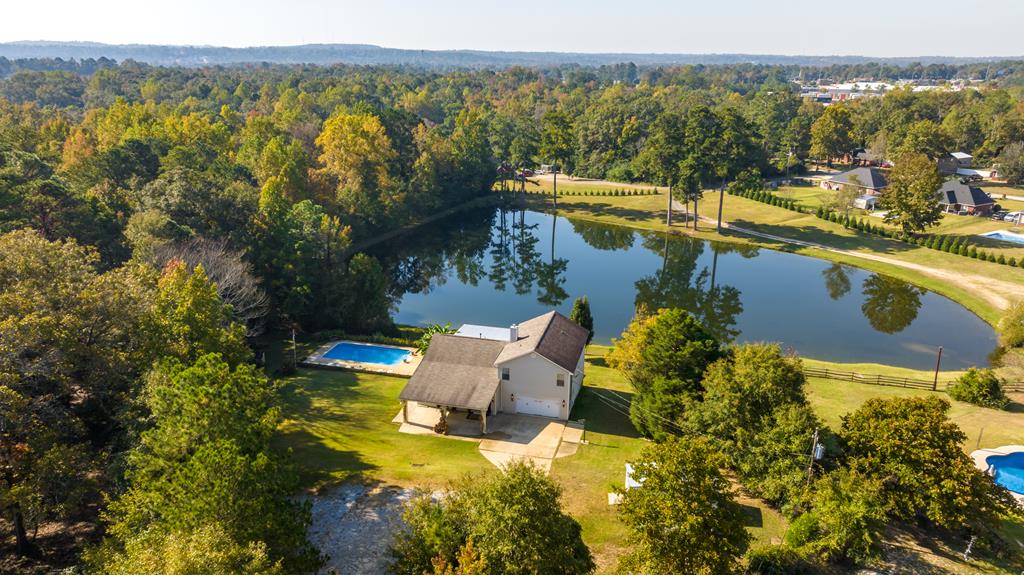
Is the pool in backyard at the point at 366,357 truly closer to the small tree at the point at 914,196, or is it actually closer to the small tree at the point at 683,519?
the small tree at the point at 683,519

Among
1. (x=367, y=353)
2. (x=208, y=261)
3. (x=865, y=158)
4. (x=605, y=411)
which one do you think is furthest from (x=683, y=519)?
(x=865, y=158)

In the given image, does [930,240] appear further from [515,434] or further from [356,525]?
[356,525]

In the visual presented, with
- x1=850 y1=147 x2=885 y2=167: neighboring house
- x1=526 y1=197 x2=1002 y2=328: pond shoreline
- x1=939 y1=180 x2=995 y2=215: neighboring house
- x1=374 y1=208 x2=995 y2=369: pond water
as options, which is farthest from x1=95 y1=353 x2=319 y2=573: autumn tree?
x1=850 y1=147 x2=885 y2=167: neighboring house

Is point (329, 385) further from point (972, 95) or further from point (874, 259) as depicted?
point (972, 95)

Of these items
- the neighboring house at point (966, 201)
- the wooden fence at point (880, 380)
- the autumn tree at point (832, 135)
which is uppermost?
the autumn tree at point (832, 135)

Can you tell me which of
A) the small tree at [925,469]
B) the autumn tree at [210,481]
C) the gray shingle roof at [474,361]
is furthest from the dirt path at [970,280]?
the autumn tree at [210,481]

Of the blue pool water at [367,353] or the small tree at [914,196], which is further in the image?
the small tree at [914,196]

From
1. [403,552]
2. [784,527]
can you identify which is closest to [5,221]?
[403,552]

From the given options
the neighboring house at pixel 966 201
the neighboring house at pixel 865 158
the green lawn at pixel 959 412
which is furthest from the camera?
the neighboring house at pixel 865 158
